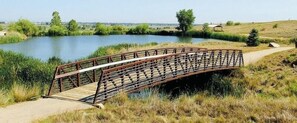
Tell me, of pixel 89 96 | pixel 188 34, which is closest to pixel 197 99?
pixel 89 96

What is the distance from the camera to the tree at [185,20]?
93000mm

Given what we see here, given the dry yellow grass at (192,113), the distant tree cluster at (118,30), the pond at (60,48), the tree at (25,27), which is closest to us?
the dry yellow grass at (192,113)

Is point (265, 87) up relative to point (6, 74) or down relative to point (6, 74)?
down

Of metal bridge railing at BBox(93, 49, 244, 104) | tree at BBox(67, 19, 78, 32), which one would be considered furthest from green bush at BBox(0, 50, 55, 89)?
tree at BBox(67, 19, 78, 32)

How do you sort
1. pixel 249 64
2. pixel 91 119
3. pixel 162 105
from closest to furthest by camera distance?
pixel 91 119, pixel 162 105, pixel 249 64

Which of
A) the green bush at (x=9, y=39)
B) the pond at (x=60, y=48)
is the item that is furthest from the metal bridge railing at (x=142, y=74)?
the green bush at (x=9, y=39)

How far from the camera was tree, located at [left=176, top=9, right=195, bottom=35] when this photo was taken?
9300 cm

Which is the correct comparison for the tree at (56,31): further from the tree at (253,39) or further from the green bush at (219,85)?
the green bush at (219,85)

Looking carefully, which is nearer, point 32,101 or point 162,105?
point 162,105

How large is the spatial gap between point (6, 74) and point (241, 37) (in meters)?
42.5

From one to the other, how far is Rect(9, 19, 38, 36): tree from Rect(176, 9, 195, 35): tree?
35214mm

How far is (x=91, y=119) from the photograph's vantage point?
31.3 feet

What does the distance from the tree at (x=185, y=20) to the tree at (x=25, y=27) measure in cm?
3521

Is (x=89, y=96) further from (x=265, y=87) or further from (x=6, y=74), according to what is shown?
(x=265, y=87)
